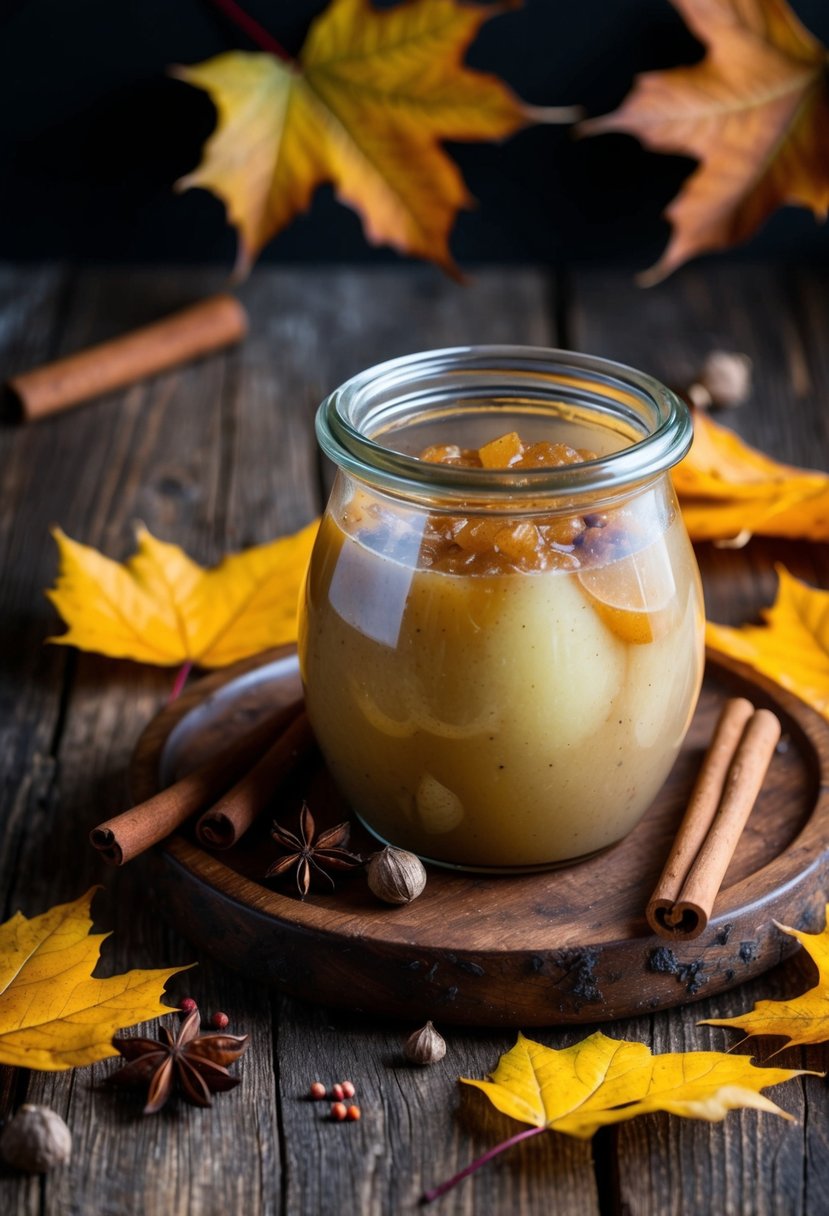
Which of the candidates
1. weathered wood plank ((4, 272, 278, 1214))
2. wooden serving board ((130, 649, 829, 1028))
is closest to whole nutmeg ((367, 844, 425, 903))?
wooden serving board ((130, 649, 829, 1028))

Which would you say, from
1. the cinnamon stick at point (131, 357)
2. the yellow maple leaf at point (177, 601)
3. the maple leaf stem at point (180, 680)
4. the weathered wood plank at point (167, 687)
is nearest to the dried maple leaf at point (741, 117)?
the weathered wood plank at point (167, 687)

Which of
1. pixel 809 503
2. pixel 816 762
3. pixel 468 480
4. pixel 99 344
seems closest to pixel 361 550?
pixel 468 480

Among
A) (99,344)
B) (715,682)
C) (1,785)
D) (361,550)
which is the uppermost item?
(361,550)

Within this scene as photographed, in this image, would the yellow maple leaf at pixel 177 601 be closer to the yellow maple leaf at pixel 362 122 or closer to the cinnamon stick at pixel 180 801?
the cinnamon stick at pixel 180 801

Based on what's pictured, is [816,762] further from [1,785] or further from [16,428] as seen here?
[16,428]

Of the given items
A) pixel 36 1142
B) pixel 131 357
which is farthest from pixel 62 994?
pixel 131 357
